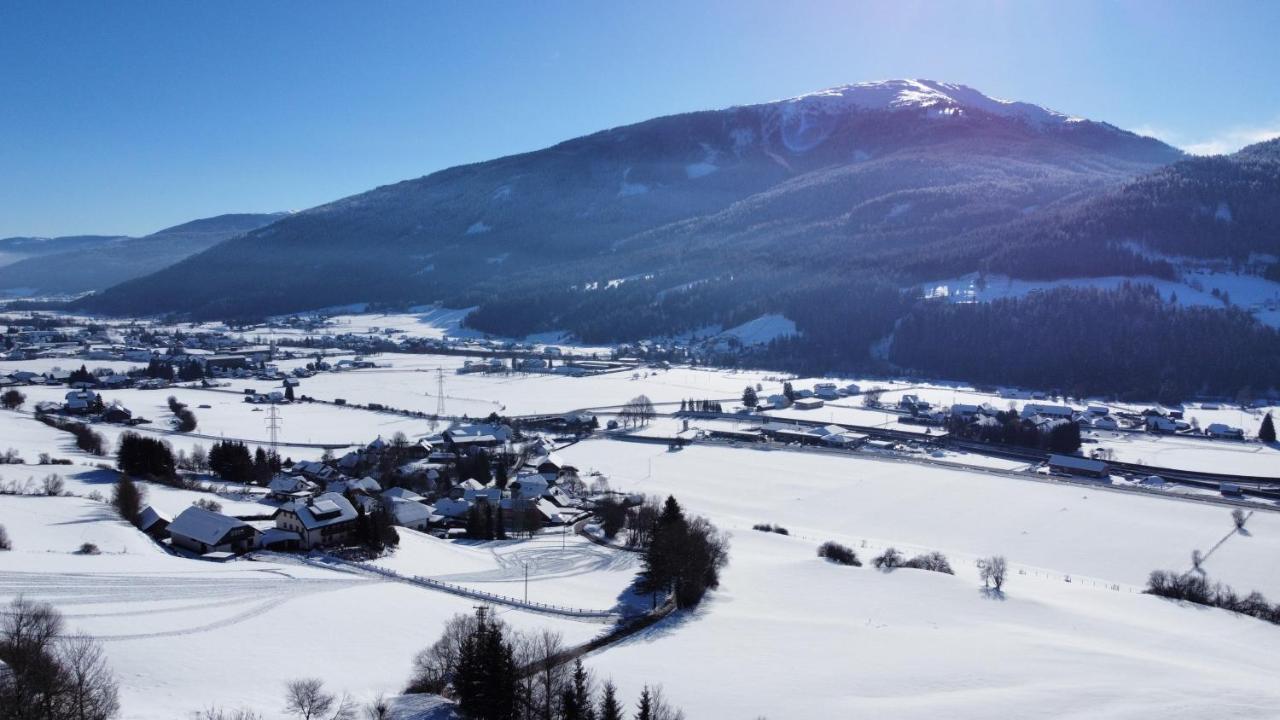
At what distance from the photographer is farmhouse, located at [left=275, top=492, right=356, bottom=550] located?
72.0 feet

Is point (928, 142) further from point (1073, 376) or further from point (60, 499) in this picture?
point (60, 499)

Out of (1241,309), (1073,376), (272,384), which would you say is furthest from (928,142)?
(272,384)

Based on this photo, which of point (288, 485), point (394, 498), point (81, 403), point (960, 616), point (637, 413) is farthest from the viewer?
point (637, 413)

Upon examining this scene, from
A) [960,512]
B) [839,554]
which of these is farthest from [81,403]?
[960,512]

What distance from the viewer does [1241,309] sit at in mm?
65438

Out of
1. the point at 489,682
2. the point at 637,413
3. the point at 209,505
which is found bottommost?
the point at 209,505

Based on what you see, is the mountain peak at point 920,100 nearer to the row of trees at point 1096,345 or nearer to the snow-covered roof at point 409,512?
the row of trees at point 1096,345

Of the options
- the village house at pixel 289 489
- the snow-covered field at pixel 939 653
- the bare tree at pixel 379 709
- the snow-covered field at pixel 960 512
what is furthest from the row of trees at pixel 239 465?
the bare tree at pixel 379 709

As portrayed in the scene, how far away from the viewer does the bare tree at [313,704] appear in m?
10.6

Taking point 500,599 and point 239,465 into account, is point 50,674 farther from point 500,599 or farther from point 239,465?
point 239,465

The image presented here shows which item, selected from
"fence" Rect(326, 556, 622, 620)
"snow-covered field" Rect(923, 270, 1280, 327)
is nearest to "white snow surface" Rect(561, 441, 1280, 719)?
"fence" Rect(326, 556, 622, 620)

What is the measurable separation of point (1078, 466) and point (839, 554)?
18584 mm

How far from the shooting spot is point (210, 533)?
21062 mm

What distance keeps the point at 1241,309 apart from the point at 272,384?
248 feet
